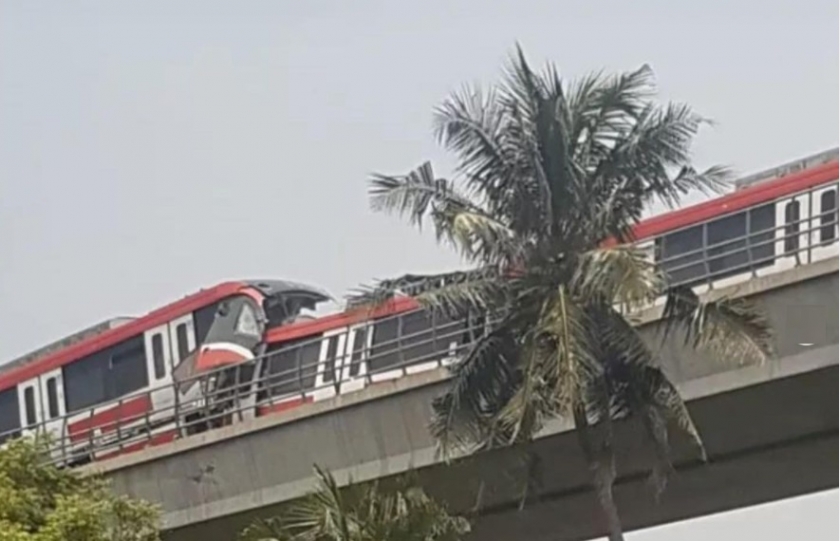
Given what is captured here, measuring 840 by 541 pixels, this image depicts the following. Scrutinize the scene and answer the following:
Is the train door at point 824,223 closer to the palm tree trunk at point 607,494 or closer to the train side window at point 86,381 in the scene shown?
the palm tree trunk at point 607,494

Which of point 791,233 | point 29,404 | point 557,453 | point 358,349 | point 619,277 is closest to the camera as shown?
point 619,277

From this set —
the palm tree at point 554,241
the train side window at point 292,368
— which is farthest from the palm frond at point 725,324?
the train side window at point 292,368

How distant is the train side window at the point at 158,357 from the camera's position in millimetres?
29906

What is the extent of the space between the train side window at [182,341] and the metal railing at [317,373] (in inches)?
109

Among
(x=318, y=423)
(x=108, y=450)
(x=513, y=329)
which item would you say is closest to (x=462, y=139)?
(x=513, y=329)

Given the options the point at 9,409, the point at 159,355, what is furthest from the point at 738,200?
the point at 9,409

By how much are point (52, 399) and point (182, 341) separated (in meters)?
3.60

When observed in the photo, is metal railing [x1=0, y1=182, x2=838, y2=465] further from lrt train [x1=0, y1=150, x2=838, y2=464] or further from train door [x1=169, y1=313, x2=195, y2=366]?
train door [x1=169, y1=313, x2=195, y2=366]

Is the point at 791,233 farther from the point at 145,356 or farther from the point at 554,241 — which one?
the point at 145,356

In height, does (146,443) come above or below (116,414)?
below

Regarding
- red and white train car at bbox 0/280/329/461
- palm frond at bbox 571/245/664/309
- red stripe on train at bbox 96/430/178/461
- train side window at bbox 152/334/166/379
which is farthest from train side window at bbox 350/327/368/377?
train side window at bbox 152/334/166/379

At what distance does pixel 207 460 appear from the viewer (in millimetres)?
21844

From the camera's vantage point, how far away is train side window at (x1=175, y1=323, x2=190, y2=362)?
2964cm

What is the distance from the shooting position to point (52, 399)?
104ft
